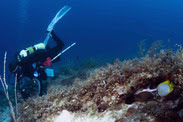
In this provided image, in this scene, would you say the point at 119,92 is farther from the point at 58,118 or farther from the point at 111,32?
the point at 111,32

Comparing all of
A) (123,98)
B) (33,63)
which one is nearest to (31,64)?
(33,63)

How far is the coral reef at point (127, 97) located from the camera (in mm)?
1978

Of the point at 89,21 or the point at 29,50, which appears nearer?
the point at 29,50

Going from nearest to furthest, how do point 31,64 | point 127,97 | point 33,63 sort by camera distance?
1. point 127,97
2. point 31,64
3. point 33,63

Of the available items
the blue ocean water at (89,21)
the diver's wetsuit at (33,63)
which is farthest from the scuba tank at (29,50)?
the blue ocean water at (89,21)

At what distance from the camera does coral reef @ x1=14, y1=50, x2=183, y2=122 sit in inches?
77.9

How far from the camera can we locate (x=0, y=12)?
257 feet

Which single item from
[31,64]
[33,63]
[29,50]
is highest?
[29,50]

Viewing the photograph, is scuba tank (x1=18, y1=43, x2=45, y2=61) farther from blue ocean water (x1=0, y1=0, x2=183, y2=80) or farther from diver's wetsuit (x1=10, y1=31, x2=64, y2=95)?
blue ocean water (x1=0, y1=0, x2=183, y2=80)

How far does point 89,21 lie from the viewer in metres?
107

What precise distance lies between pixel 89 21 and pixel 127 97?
109405 millimetres

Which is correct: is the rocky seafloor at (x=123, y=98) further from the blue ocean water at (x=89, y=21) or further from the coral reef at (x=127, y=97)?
the blue ocean water at (x=89, y=21)

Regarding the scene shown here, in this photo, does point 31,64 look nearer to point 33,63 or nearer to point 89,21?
point 33,63

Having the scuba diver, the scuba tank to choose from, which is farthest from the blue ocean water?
the scuba diver
